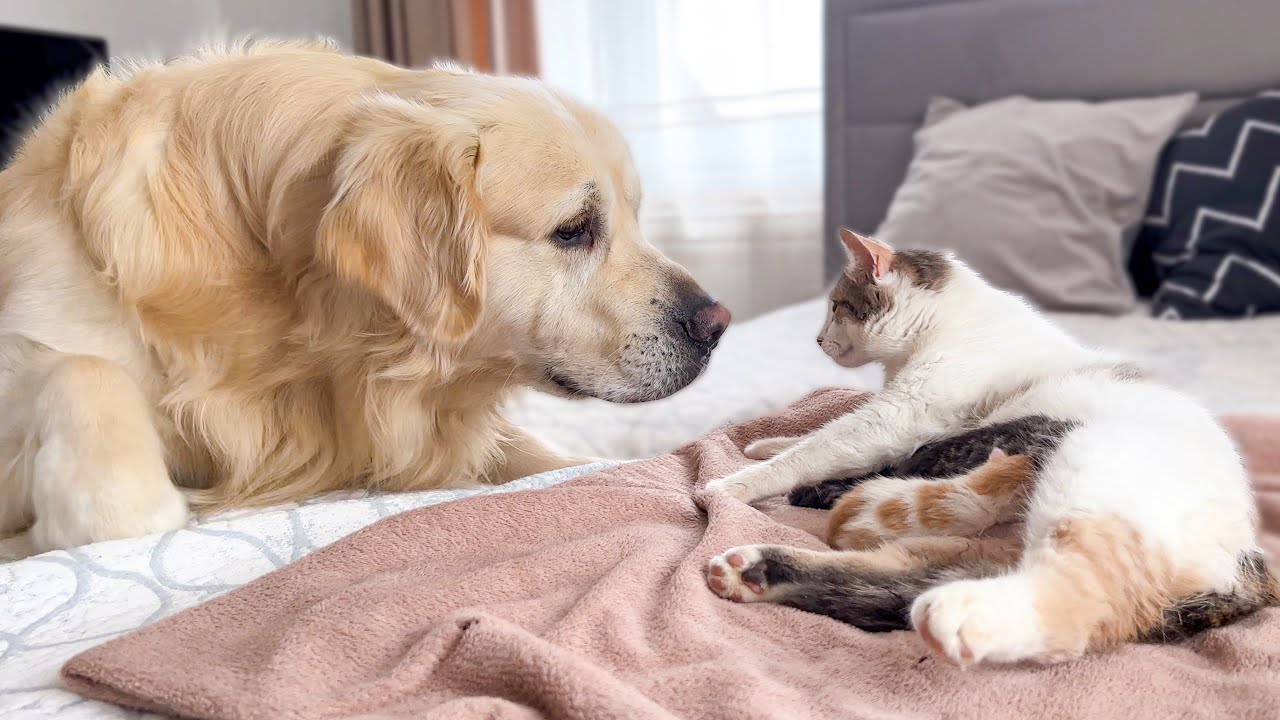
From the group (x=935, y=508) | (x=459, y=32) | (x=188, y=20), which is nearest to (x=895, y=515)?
(x=935, y=508)

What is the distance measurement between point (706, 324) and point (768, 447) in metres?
0.19

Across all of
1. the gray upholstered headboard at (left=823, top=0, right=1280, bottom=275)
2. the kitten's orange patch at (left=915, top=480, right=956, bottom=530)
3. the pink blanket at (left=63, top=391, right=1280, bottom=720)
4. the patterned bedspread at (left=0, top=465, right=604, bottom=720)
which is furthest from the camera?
the gray upholstered headboard at (left=823, top=0, right=1280, bottom=275)

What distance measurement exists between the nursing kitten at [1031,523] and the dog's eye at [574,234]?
387 millimetres

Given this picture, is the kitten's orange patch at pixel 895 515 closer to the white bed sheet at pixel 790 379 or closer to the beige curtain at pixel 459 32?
the white bed sheet at pixel 790 379

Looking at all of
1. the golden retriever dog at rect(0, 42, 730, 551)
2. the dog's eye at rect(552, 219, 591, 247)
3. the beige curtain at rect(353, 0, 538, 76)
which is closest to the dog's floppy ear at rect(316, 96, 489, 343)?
the golden retriever dog at rect(0, 42, 730, 551)

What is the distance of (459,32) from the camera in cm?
412

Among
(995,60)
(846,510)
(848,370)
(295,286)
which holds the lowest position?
(848,370)

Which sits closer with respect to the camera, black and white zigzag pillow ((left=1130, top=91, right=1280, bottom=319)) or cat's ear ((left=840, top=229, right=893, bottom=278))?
cat's ear ((left=840, top=229, right=893, bottom=278))

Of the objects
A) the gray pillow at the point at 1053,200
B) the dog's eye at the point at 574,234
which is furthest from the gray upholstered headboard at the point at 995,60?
the dog's eye at the point at 574,234

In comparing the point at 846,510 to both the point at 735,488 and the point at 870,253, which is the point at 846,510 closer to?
the point at 735,488

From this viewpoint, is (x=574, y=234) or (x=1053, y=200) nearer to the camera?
(x=574, y=234)

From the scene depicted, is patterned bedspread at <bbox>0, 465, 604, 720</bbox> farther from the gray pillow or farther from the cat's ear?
the gray pillow

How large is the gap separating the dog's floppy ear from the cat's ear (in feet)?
1.62

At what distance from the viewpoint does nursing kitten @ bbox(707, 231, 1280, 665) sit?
708 millimetres
